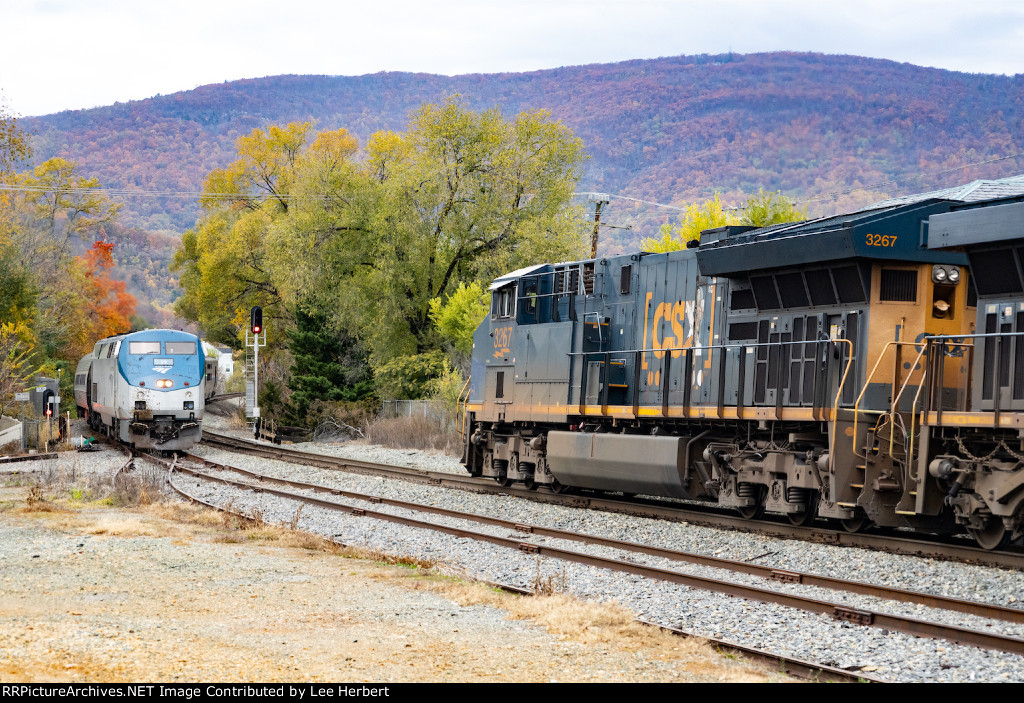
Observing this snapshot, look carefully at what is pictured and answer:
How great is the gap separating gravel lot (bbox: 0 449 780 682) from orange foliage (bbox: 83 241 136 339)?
68395mm

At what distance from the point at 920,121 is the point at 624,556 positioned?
151219mm

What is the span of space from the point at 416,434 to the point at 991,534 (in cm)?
2305

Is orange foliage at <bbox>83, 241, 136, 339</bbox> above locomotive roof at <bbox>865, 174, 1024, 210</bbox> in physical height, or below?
above

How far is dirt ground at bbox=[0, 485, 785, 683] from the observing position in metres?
6.15

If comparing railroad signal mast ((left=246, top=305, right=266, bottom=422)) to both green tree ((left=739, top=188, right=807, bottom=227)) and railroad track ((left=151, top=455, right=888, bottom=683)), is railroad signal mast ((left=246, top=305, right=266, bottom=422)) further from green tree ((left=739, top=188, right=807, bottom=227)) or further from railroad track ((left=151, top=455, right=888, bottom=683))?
green tree ((left=739, top=188, right=807, bottom=227))

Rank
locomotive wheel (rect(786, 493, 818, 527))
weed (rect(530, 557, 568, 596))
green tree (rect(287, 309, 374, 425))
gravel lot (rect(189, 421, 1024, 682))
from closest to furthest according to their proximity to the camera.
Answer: gravel lot (rect(189, 421, 1024, 682))
weed (rect(530, 557, 568, 596))
locomotive wheel (rect(786, 493, 818, 527))
green tree (rect(287, 309, 374, 425))

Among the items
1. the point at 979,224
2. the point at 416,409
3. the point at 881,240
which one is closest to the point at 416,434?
the point at 416,409

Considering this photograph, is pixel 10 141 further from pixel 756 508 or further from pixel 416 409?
pixel 756 508

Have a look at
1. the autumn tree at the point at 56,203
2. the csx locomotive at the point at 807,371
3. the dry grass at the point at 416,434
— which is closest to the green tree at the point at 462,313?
the dry grass at the point at 416,434

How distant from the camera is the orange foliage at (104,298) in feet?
256

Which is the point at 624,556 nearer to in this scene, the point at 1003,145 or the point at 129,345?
the point at 129,345

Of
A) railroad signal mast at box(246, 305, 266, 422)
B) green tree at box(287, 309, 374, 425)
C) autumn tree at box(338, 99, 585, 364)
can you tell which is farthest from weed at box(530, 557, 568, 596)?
green tree at box(287, 309, 374, 425)

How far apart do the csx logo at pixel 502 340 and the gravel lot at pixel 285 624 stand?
765 centimetres

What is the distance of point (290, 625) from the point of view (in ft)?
24.7
